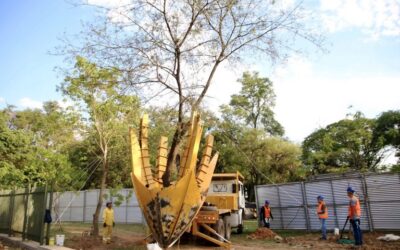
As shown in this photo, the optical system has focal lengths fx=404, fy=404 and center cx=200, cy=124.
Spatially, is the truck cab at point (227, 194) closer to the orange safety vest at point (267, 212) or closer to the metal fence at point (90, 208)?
the orange safety vest at point (267, 212)

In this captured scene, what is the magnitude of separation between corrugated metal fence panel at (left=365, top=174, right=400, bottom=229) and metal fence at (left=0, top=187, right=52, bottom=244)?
43.0ft

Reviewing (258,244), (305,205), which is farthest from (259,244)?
(305,205)

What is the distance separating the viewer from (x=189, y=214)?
10398mm

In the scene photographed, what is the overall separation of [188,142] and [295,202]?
1148 cm

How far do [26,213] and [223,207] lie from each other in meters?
8.24

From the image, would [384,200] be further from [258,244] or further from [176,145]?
[176,145]

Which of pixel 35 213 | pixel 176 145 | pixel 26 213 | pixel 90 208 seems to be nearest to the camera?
pixel 176 145

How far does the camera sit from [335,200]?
62.1ft

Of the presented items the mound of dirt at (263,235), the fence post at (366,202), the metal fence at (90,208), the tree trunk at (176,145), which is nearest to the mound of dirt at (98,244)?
the tree trunk at (176,145)

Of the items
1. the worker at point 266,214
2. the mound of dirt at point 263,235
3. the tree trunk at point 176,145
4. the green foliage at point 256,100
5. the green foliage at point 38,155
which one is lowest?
the mound of dirt at point 263,235

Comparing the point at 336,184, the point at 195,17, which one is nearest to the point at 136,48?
the point at 195,17

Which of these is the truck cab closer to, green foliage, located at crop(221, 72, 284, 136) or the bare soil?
the bare soil

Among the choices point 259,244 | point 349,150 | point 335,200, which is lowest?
point 259,244

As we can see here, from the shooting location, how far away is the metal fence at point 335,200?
55.4 feet
